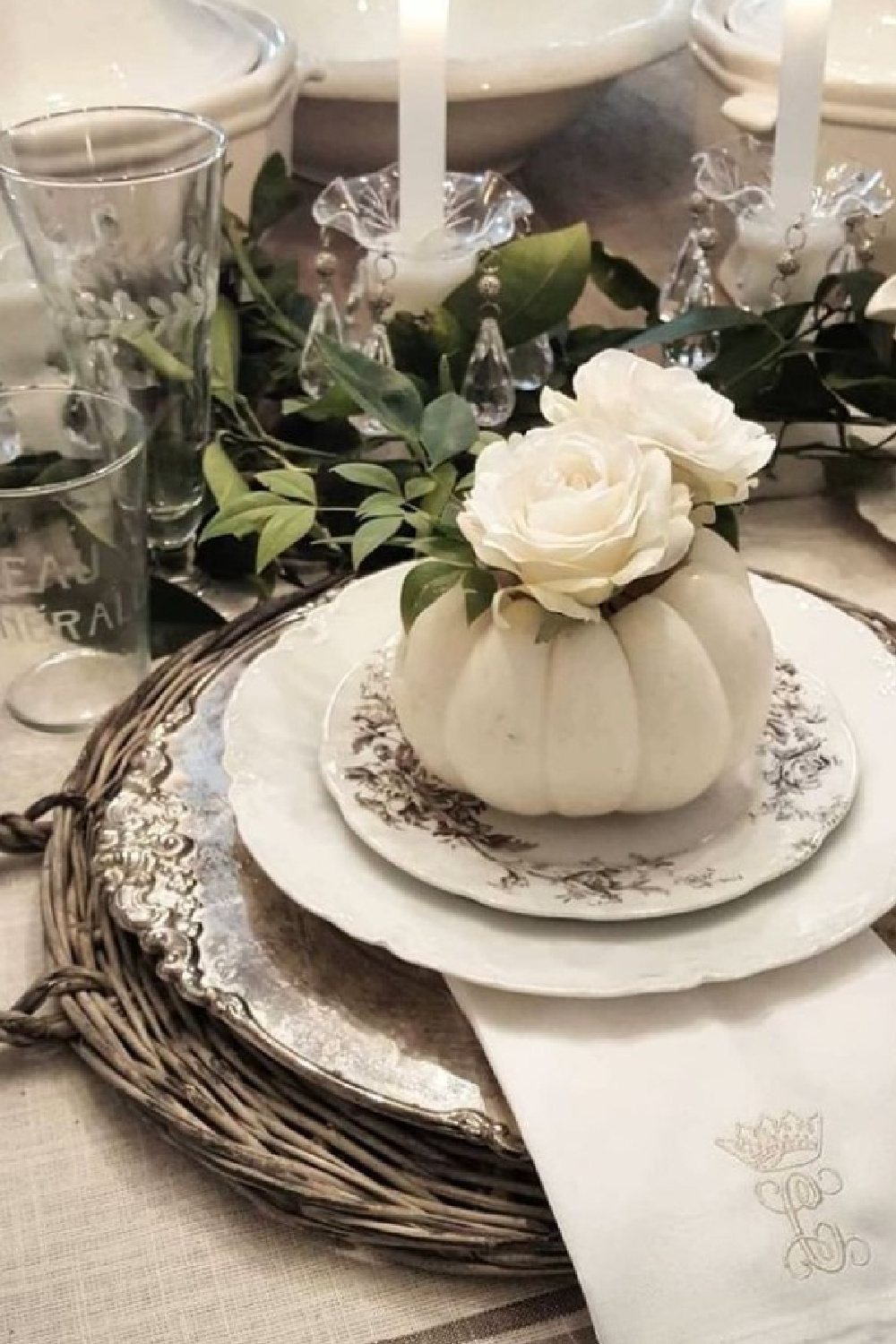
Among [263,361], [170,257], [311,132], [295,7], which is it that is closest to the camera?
[170,257]

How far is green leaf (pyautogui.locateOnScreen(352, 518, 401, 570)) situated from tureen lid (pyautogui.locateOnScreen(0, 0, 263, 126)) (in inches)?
14.4

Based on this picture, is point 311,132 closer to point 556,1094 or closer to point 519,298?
point 519,298

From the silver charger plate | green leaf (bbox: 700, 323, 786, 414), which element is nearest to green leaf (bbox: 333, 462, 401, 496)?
the silver charger plate

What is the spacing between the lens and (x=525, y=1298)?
377 mm

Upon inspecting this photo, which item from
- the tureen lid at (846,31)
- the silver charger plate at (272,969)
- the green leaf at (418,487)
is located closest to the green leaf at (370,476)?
the green leaf at (418,487)

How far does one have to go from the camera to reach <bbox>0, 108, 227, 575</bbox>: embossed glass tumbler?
0.63 m

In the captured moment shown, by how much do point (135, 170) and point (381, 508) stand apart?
0.92 feet

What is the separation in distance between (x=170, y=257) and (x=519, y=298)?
0.16 m

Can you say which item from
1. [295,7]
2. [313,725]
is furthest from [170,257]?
[295,7]

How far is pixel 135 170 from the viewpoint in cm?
69

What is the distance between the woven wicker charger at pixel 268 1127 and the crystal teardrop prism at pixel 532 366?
35 cm

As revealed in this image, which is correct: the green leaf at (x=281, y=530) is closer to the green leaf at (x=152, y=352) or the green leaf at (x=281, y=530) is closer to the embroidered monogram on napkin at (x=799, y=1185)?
the green leaf at (x=152, y=352)

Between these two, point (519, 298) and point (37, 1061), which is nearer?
point (37, 1061)

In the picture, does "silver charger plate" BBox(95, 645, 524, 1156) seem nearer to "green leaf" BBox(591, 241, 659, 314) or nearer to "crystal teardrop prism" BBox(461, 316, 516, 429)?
"crystal teardrop prism" BBox(461, 316, 516, 429)
